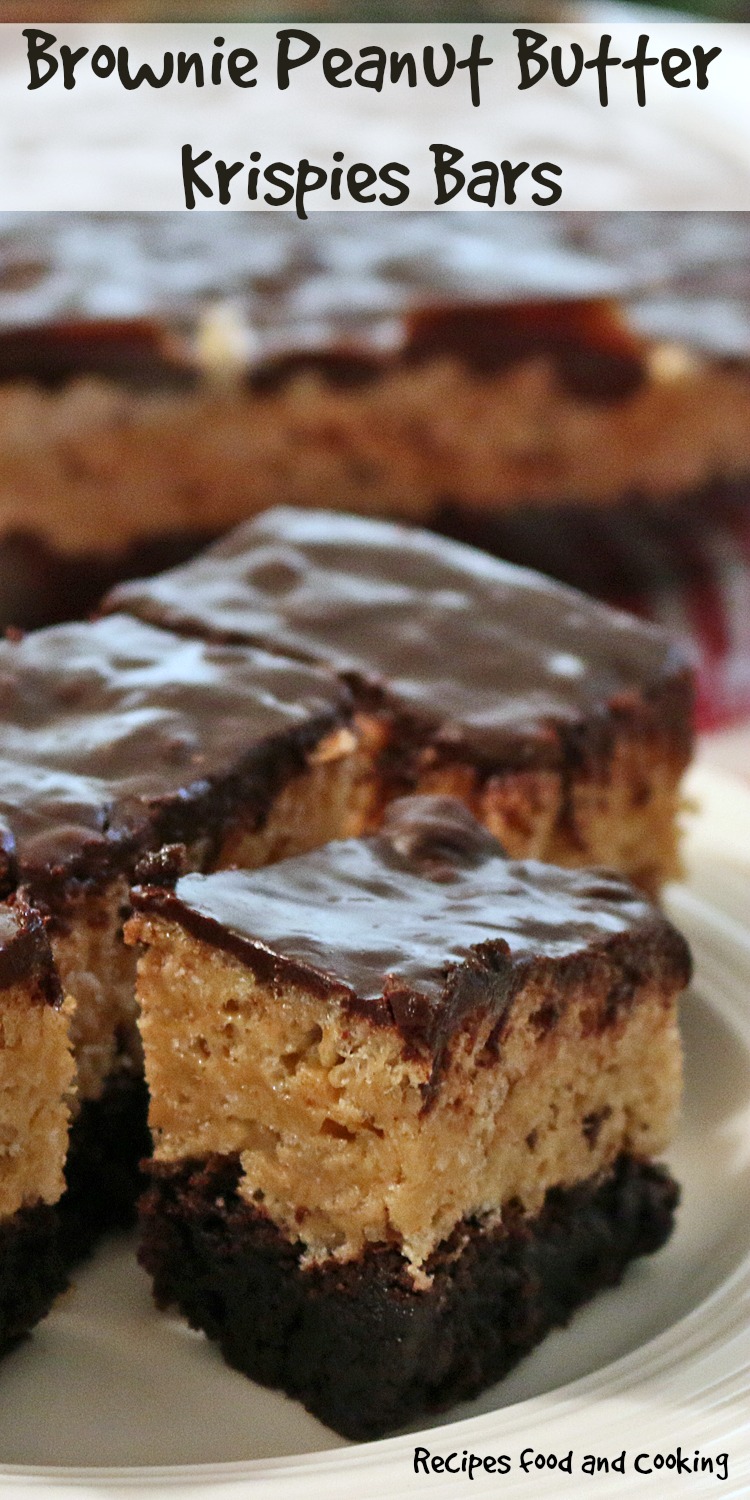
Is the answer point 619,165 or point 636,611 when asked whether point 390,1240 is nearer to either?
point 636,611

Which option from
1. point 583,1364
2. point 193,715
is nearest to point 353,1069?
point 583,1364

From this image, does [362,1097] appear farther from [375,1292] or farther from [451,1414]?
[451,1414]

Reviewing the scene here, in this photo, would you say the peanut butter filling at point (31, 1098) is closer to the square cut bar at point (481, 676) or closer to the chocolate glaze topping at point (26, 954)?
the chocolate glaze topping at point (26, 954)

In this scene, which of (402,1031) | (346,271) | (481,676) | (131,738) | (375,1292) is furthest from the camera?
(346,271)

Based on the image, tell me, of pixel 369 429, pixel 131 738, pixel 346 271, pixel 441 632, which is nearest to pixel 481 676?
pixel 441 632

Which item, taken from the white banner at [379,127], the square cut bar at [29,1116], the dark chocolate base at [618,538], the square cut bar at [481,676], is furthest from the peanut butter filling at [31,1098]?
the white banner at [379,127]

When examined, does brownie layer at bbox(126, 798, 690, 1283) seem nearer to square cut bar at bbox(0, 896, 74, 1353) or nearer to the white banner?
square cut bar at bbox(0, 896, 74, 1353)
